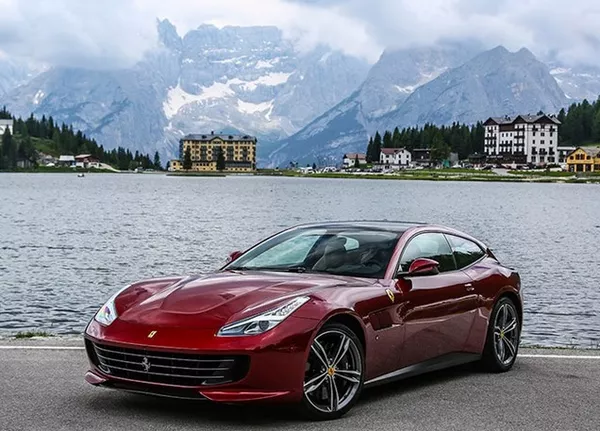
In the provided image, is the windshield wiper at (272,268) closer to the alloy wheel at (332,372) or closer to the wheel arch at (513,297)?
the alloy wheel at (332,372)

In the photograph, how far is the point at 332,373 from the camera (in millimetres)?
8430

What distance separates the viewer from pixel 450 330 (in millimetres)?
10195

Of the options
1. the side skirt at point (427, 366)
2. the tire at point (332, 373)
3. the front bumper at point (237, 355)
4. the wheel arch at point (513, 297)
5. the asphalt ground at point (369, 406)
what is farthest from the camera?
the wheel arch at point (513, 297)

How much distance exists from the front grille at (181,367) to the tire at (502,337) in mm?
4064

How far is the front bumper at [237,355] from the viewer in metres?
7.86

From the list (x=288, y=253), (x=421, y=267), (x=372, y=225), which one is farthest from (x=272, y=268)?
(x=421, y=267)

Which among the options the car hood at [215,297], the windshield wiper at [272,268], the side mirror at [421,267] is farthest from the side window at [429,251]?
the windshield wiper at [272,268]

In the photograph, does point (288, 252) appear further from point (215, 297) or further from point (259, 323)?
point (259, 323)

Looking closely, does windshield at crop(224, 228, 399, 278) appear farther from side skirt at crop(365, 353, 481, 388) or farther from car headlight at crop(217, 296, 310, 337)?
car headlight at crop(217, 296, 310, 337)

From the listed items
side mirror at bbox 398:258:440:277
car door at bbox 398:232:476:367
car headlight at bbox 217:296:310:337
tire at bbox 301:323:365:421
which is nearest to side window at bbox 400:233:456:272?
car door at bbox 398:232:476:367

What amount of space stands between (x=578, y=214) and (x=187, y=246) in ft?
178

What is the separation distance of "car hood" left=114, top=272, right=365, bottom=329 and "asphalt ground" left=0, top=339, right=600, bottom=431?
89cm

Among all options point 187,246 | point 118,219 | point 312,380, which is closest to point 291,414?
point 312,380

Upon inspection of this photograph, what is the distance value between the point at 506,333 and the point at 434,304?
1.88 meters
